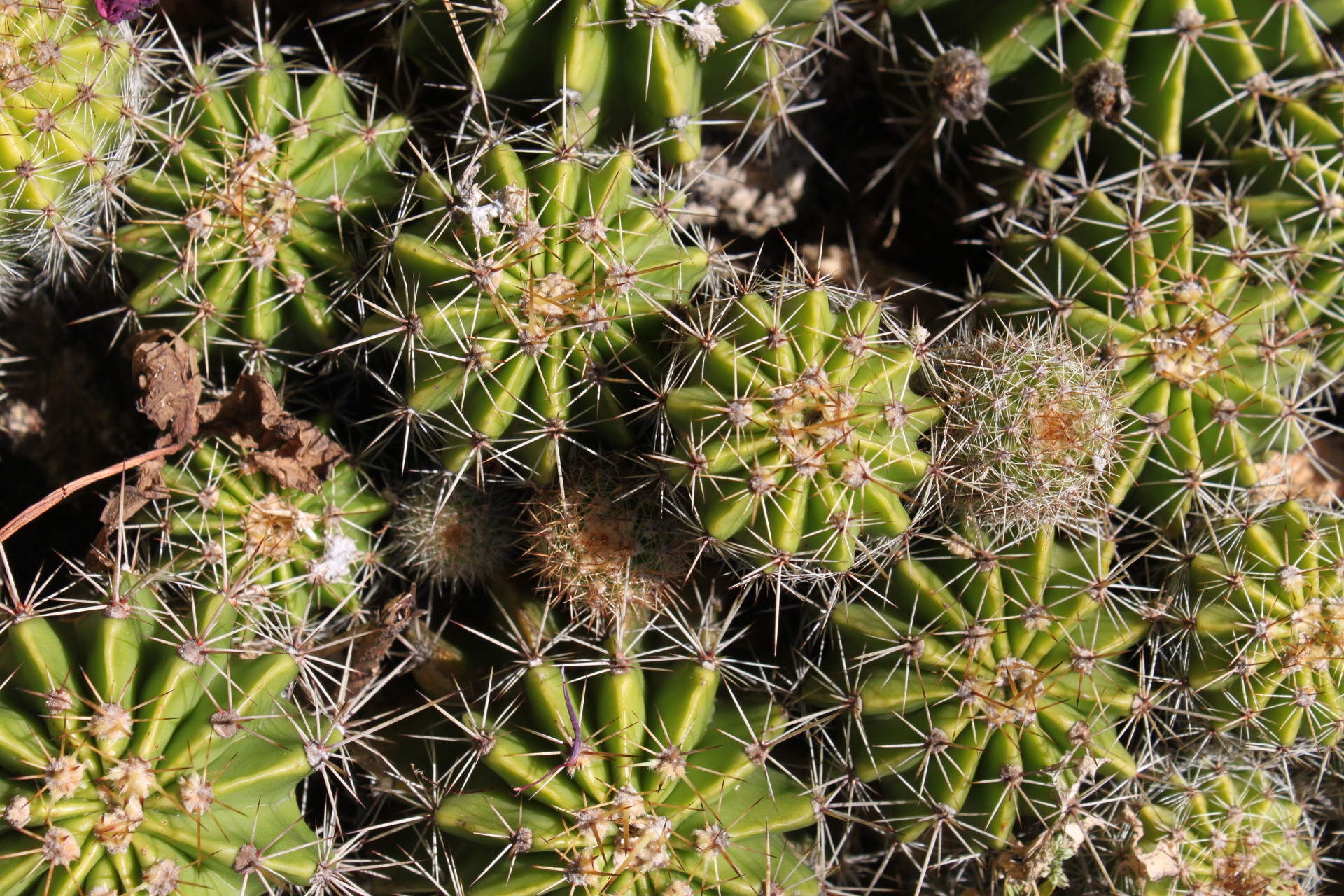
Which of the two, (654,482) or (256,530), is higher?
(654,482)

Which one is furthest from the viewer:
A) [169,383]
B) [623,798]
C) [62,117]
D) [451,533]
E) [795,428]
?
[451,533]

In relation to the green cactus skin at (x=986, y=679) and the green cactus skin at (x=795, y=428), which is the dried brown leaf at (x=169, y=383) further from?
the green cactus skin at (x=986, y=679)

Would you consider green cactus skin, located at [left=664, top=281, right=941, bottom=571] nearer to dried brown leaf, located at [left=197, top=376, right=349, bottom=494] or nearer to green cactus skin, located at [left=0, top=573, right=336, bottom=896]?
dried brown leaf, located at [left=197, top=376, right=349, bottom=494]

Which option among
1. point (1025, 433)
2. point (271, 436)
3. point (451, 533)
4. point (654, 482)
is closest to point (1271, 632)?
point (1025, 433)

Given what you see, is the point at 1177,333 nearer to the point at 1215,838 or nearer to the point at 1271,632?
the point at 1271,632

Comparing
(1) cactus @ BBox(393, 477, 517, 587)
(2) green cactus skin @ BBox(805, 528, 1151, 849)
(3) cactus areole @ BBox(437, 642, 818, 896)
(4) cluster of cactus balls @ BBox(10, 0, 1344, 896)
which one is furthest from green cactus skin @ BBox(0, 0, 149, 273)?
(2) green cactus skin @ BBox(805, 528, 1151, 849)

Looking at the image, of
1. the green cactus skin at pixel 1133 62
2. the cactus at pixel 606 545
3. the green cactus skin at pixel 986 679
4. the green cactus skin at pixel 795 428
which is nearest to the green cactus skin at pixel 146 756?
the cactus at pixel 606 545
